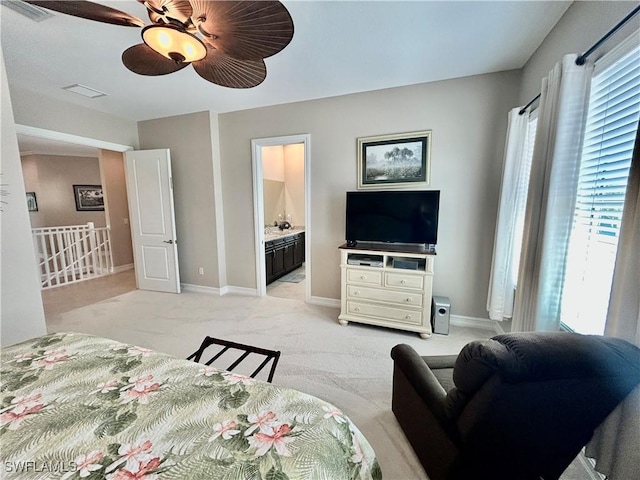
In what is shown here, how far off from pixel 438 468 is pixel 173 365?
4.35 feet

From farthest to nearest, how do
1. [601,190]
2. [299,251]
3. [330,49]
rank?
[299,251]
[330,49]
[601,190]

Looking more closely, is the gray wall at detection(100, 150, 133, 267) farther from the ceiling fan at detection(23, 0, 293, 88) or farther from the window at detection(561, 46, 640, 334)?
the window at detection(561, 46, 640, 334)

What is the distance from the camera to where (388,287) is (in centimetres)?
282

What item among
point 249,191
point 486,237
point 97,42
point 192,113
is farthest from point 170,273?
point 486,237

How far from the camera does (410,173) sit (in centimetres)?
302

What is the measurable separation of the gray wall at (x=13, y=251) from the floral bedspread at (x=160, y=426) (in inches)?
45.9

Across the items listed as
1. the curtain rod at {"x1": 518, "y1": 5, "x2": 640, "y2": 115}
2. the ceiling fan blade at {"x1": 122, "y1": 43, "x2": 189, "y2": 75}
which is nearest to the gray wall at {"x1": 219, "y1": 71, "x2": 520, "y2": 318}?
the curtain rod at {"x1": 518, "y1": 5, "x2": 640, "y2": 115}

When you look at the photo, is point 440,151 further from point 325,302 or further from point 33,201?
point 33,201

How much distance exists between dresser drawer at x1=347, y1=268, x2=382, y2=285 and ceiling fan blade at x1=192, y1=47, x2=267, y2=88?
206 cm

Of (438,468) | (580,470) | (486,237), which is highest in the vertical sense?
(486,237)

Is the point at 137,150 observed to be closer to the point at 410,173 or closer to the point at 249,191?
the point at 249,191

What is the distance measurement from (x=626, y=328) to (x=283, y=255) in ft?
14.3

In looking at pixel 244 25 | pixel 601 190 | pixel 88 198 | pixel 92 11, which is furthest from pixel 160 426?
pixel 88 198

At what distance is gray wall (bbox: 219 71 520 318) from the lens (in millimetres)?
2762
